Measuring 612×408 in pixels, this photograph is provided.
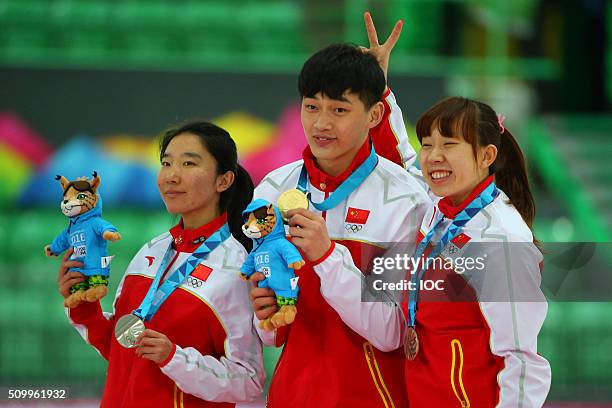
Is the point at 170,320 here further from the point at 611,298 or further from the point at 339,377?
the point at 611,298

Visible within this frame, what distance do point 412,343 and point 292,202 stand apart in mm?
556

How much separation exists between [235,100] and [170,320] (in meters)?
6.48

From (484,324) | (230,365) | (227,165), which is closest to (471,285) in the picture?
(484,324)

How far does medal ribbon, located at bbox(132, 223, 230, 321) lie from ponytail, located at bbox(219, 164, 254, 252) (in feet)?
0.15

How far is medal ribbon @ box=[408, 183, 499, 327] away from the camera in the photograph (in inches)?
119

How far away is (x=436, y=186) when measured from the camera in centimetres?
311

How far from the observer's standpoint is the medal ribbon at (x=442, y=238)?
3027mm

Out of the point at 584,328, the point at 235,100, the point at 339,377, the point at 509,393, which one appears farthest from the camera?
the point at 235,100

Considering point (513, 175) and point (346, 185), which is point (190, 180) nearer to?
point (346, 185)

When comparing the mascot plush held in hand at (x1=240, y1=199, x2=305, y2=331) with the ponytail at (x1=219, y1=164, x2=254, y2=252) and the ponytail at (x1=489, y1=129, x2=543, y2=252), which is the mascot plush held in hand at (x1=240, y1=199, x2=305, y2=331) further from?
the ponytail at (x1=489, y1=129, x2=543, y2=252)

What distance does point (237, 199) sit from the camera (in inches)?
139

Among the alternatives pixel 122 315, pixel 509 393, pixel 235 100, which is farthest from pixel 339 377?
pixel 235 100

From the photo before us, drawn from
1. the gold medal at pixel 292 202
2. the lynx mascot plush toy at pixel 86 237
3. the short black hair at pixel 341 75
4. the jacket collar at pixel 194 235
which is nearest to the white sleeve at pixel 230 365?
the jacket collar at pixel 194 235

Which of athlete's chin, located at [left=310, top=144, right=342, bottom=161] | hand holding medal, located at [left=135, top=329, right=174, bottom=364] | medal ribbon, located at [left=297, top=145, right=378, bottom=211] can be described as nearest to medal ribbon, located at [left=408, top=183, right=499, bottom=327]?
medal ribbon, located at [left=297, top=145, right=378, bottom=211]
